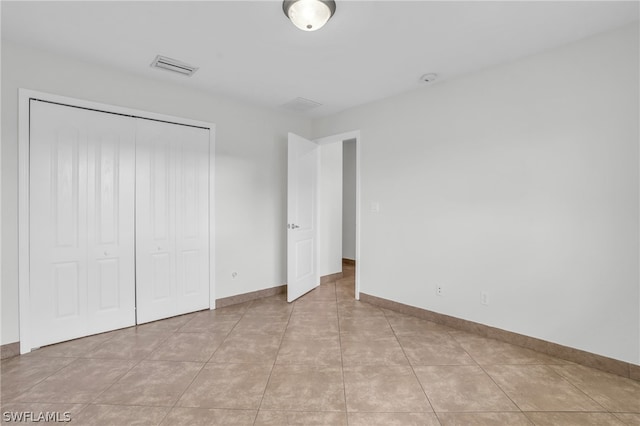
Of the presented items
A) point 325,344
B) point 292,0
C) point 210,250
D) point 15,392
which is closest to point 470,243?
point 325,344

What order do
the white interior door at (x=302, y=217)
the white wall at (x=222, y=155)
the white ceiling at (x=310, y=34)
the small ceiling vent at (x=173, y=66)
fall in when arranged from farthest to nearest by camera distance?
the white interior door at (x=302, y=217)
the small ceiling vent at (x=173, y=66)
the white wall at (x=222, y=155)
the white ceiling at (x=310, y=34)

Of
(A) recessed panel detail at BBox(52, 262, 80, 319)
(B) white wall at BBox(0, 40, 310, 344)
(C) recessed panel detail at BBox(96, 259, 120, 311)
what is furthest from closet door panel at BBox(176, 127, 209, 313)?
(A) recessed panel detail at BBox(52, 262, 80, 319)

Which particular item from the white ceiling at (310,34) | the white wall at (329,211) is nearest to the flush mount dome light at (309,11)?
the white ceiling at (310,34)

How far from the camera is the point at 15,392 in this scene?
197cm

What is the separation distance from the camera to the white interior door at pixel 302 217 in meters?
3.86

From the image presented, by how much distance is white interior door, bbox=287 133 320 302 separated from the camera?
152 inches

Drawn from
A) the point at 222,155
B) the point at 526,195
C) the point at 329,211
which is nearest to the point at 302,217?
the point at 329,211

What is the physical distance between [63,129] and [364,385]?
3264 mm

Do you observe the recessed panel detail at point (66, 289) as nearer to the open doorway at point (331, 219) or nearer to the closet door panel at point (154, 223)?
the closet door panel at point (154, 223)

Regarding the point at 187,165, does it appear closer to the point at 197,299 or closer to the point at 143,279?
the point at 143,279

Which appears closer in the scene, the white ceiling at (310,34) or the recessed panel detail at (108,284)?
the white ceiling at (310,34)

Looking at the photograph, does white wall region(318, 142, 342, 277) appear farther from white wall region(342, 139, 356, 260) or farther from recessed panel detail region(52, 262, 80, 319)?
recessed panel detail region(52, 262, 80, 319)

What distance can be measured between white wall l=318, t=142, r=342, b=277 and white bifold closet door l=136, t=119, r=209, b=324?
177 cm

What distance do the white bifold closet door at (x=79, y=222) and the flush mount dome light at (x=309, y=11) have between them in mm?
2059
